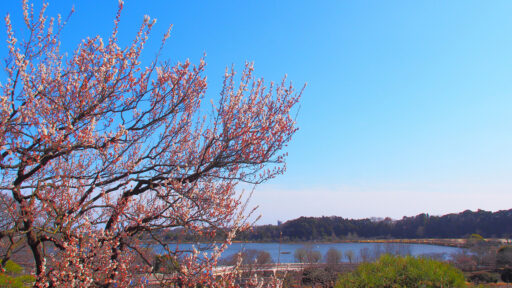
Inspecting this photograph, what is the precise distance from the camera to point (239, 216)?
4.74 m

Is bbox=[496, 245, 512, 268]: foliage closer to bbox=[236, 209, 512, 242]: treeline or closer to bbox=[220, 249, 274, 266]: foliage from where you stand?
bbox=[220, 249, 274, 266]: foliage

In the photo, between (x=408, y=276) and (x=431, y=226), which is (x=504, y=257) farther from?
(x=431, y=226)

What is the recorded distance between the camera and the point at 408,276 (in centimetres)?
792

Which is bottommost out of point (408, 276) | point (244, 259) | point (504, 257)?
point (504, 257)

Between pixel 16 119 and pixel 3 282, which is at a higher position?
pixel 16 119

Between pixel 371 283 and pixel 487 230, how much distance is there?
64.1 m

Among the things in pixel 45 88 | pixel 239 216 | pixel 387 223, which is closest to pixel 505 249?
pixel 239 216

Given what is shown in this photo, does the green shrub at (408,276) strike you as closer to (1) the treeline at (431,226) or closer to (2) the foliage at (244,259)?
(2) the foliage at (244,259)

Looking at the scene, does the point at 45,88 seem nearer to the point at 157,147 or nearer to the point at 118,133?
the point at 118,133

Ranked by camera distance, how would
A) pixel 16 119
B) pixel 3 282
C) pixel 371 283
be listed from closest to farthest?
pixel 16 119, pixel 3 282, pixel 371 283

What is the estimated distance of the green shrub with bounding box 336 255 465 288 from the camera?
779 centimetres

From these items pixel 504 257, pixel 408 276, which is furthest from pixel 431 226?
pixel 408 276

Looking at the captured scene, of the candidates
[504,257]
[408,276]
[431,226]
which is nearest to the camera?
[408,276]

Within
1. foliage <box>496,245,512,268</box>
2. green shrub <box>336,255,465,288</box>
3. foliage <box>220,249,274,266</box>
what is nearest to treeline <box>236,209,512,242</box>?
foliage <box>496,245,512,268</box>
